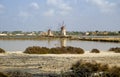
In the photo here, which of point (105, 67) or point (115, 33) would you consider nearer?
point (105, 67)

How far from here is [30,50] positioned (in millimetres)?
34250

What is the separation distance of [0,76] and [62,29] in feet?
330

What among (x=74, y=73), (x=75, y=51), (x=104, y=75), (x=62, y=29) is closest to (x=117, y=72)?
(x=104, y=75)

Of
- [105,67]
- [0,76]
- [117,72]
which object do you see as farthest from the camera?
[105,67]

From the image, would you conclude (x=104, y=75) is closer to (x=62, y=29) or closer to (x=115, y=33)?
(x=62, y=29)

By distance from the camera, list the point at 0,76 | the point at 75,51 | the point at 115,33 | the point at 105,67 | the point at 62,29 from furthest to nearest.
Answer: the point at 115,33
the point at 62,29
the point at 75,51
the point at 105,67
the point at 0,76

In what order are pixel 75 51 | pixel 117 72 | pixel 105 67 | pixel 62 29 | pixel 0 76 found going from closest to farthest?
1. pixel 0 76
2. pixel 117 72
3. pixel 105 67
4. pixel 75 51
5. pixel 62 29

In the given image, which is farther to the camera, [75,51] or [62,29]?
[62,29]

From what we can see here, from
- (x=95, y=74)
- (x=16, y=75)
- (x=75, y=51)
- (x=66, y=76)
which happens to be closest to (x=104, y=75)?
(x=95, y=74)

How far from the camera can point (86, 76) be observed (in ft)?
44.8

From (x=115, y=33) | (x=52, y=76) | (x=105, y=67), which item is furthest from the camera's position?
(x=115, y=33)

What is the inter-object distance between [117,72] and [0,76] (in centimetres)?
456

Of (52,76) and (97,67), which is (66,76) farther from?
(97,67)

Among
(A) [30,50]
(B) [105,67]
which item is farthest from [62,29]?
(B) [105,67]
